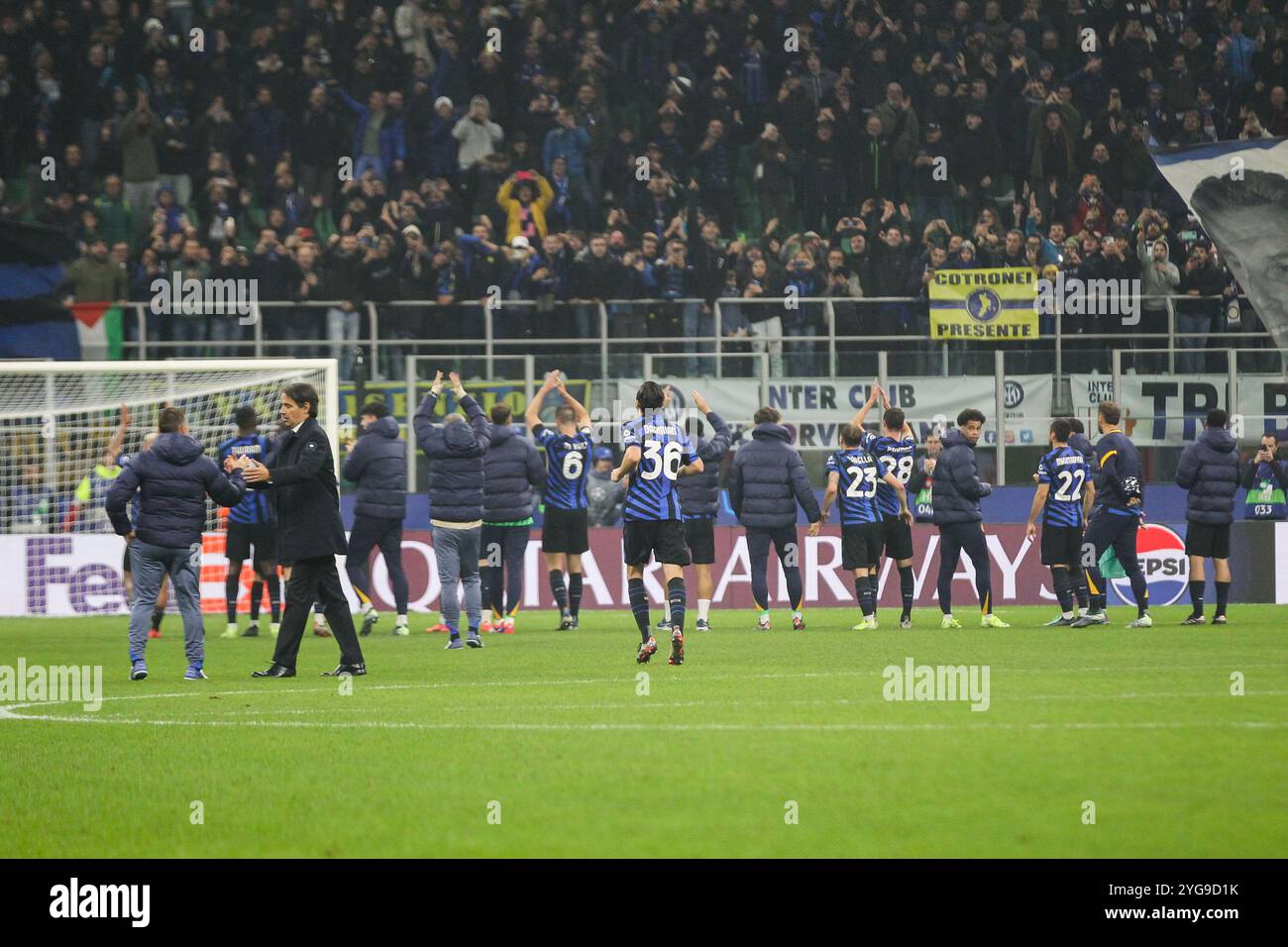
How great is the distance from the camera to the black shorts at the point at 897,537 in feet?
64.5

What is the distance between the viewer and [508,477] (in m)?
19.4

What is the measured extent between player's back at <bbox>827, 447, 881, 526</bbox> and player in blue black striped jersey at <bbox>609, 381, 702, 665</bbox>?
5.35 metres

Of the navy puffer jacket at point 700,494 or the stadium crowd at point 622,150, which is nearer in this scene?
the navy puffer jacket at point 700,494

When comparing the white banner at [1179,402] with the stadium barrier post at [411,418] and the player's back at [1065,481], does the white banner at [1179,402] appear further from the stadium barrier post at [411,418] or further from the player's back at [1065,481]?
the stadium barrier post at [411,418]

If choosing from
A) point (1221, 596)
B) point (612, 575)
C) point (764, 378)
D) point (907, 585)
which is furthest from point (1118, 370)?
point (612, 575)

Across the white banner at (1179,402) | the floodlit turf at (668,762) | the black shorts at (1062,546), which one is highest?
the white banner at (1179,402)

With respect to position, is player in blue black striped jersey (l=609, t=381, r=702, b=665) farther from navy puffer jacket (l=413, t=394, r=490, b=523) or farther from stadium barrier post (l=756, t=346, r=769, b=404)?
stadium barrier post (l=756, t=346, r=769, b=404)

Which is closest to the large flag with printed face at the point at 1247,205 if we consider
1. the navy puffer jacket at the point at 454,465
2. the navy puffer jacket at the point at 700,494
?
the navy puffer jacket at the point at 700,494

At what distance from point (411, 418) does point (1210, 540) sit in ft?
34.0

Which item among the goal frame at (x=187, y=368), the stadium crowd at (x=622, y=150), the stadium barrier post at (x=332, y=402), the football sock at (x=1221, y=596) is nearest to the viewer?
the football sock at (x=1221, y=596)

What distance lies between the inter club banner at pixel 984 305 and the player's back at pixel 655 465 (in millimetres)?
11509

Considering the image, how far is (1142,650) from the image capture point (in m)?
15.3

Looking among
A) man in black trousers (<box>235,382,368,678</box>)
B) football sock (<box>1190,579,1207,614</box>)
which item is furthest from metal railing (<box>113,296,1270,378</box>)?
man in black trousers (<box>235,382,368,678</box>)
